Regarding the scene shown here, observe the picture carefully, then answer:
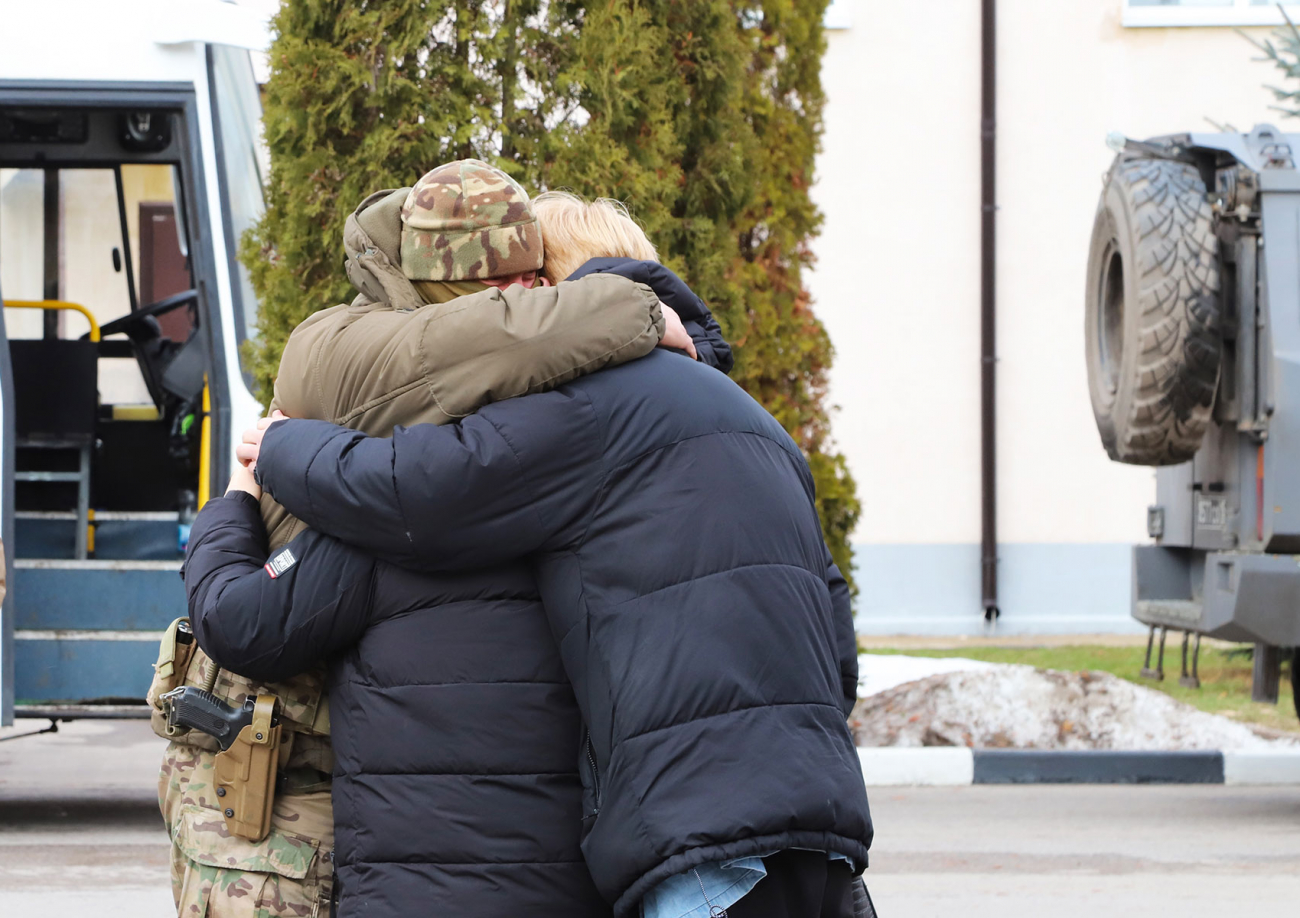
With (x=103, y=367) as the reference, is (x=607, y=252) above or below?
above

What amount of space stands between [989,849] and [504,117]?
129 inches

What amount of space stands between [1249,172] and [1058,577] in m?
6.72

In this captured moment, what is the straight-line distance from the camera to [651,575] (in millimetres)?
1788

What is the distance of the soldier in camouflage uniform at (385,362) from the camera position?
1844mm

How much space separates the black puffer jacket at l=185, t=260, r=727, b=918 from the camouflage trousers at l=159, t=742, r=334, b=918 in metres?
0.11

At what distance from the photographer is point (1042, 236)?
12609 millimetres

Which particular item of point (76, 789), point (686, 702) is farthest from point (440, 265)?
point (76, 789)

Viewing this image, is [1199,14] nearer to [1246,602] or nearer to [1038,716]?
[1038,716]

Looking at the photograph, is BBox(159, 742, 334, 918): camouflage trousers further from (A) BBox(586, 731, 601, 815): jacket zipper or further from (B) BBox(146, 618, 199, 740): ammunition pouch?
(A) BBox(586, 731, 601, 815): jacket zipper

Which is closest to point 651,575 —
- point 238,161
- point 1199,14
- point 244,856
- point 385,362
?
point 385,362

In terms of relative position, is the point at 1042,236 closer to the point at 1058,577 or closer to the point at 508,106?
the point at 1058,577

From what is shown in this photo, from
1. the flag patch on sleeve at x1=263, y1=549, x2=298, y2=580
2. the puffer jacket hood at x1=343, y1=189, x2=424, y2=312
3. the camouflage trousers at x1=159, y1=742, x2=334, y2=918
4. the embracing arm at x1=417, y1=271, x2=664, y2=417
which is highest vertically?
the puffer jacket hood at x1=343, y1=189, x2=424, y2=312

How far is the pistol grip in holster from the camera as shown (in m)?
1.99

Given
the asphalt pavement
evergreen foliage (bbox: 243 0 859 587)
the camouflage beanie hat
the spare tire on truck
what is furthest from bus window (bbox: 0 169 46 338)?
the camouflage beanie hat
